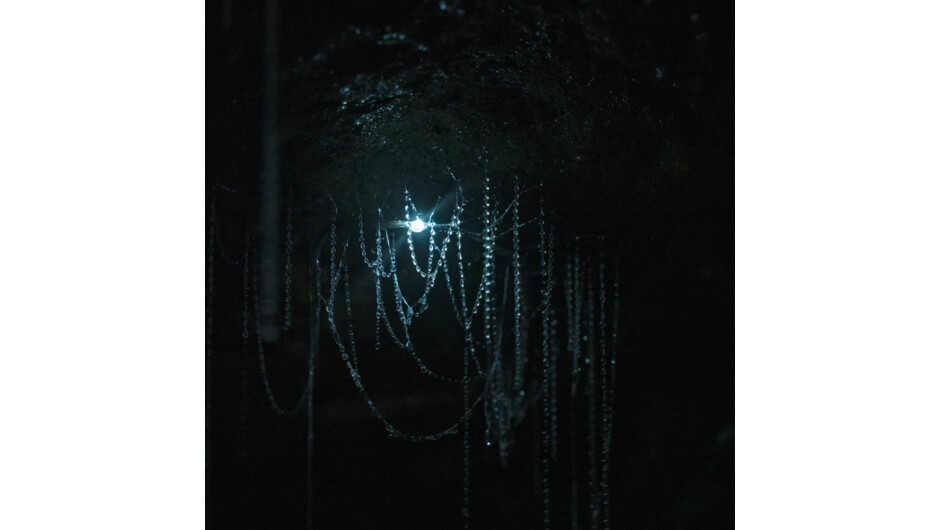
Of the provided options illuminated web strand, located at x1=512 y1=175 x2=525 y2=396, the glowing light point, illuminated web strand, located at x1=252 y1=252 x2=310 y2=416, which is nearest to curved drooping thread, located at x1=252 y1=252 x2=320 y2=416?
illuminated web strand, located at x1=252 y1=252 x2=310 y2=416

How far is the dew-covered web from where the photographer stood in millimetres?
1826

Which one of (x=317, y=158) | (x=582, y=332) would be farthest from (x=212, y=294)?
(x=582, y=332)

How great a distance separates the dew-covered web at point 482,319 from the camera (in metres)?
1.83

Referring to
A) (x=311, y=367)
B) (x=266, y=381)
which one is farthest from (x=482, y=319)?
(x=266, y=381)

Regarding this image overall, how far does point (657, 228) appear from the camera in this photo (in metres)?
1.83

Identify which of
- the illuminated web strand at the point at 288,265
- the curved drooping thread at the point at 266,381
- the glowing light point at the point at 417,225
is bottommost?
the curved drooping thread at the point at 266,381

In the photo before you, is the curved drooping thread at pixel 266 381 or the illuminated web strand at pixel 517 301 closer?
the illuminated web strand at pixel 517 301

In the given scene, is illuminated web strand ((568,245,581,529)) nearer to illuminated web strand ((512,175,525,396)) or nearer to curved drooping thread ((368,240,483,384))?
illuminated web strand ((512,175,525,396))

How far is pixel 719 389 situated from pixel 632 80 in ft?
2.67

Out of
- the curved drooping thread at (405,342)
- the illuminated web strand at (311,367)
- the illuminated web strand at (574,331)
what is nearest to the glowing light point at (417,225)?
the curved drooping thread at (405,342)

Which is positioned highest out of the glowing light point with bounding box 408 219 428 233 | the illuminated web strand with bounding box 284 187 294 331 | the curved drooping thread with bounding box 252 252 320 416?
the glowing light point with bounding box 408 219 428 233

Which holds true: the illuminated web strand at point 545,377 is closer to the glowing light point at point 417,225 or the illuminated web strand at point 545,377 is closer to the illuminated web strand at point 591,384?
the illuminated web strand at point 591,384

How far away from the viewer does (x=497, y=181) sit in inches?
71.4

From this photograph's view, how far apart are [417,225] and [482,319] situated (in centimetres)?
29
